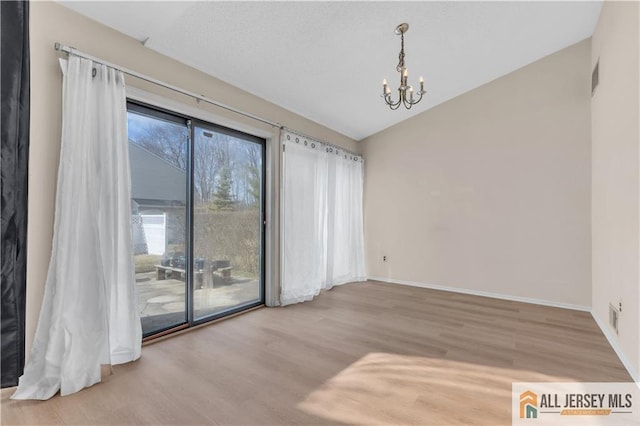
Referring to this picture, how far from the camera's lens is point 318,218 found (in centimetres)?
450

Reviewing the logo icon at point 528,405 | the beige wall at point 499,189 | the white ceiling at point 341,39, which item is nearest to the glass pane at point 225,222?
the white ceiling at point 341,39

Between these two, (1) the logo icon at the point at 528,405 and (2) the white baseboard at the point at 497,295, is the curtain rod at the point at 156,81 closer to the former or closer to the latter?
(2) the white baseboard at the point at 497,295

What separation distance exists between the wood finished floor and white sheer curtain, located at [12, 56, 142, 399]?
18cm

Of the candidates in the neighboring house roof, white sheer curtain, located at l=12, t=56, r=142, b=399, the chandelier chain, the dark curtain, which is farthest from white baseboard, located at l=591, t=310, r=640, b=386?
the neighboring house roof

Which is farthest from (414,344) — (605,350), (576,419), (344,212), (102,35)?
(102,35)

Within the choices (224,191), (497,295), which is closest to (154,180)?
(224,191)

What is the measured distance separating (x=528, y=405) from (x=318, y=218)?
3156mm

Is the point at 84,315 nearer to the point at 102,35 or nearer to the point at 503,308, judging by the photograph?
the point at 102,35

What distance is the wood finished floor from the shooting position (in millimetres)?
1722

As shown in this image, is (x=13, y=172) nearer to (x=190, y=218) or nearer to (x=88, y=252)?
(x=88, y=252)

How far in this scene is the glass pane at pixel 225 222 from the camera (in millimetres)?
3150

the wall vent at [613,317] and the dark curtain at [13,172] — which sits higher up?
the dark curtain at [13,172]

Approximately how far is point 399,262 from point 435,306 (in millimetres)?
1369

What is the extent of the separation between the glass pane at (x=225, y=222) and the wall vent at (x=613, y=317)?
3.55 meters
